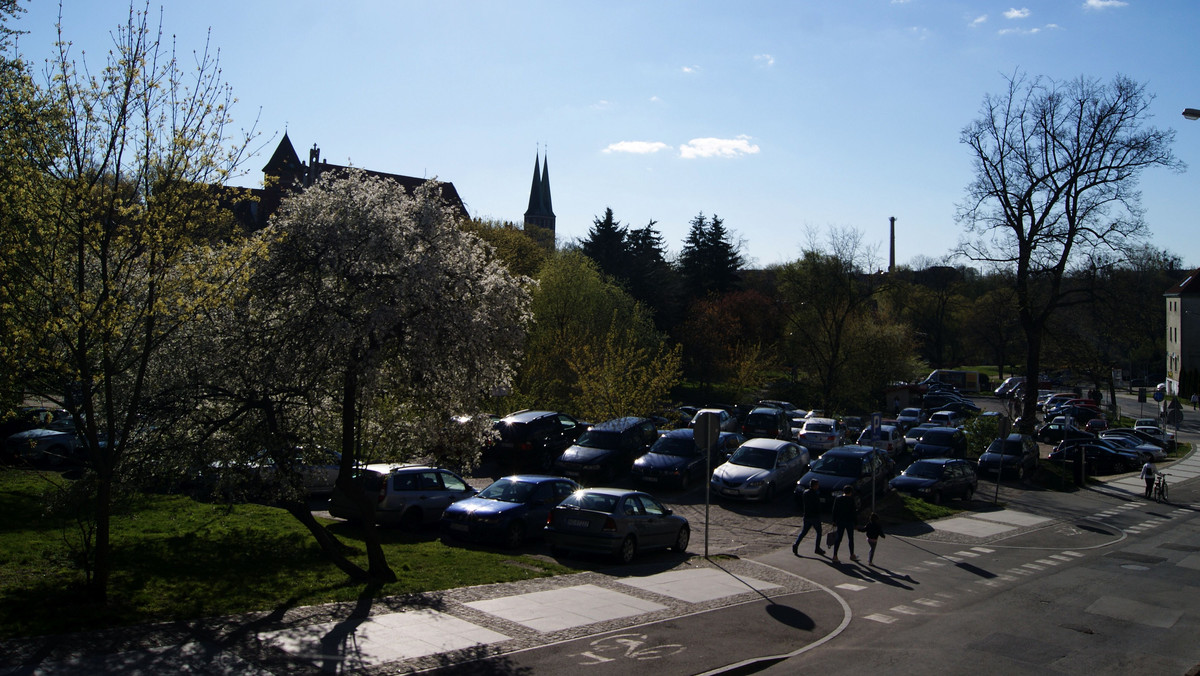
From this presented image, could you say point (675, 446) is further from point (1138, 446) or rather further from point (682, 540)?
point (1138, 446)

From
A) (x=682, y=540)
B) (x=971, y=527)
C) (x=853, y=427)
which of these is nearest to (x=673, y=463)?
(x=682, y=540)

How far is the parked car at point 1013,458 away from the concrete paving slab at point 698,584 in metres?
20.0

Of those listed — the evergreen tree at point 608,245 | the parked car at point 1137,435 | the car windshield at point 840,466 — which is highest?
the evergreen tree at point 608,245

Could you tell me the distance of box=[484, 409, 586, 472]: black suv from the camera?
24.0 m

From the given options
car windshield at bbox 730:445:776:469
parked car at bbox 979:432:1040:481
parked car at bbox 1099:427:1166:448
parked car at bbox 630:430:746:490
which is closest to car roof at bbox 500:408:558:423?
parked car at bbox 630:430:746:490

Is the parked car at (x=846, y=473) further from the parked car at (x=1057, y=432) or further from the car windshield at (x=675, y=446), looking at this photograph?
the parked car at (x=1057, y=432)

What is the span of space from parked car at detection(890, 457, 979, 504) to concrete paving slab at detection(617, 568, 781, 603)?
11.8 meters

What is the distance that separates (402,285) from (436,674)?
4629 millimetres

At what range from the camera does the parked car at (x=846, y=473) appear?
2130 cm

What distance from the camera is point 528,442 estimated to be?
24.1 meters

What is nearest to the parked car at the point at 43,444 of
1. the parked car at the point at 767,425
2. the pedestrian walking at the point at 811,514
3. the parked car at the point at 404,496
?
the parked car at the point at 404,496

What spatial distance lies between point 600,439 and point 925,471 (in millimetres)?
9753

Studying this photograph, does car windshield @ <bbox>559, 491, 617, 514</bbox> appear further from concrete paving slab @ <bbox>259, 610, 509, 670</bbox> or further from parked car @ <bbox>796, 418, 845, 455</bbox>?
parked car @ <bbox>796, 418, 845, 455</bbox>

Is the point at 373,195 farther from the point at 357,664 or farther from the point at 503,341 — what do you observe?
the point at 357,664
